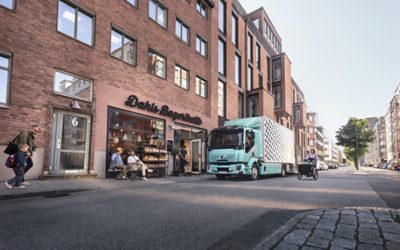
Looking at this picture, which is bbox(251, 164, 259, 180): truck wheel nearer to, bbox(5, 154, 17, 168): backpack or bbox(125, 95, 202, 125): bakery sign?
bbox(125, 95, 202, 125): bakery sign

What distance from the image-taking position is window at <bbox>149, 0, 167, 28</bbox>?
58.5ft

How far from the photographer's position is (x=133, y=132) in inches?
607

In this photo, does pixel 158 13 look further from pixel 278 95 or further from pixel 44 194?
pixel 278 95

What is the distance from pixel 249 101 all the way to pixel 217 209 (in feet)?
84.7

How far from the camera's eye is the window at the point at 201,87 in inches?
865

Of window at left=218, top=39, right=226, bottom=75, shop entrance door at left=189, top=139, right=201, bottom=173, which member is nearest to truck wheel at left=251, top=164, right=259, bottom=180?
shop entrance door at left=189, top=139, right=201, bottom=173

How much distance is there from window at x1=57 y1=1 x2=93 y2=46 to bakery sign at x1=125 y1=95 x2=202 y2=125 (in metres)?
3.45

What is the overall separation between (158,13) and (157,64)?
3.57m

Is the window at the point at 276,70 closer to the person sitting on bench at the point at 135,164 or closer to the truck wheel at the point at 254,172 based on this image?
the truck wheel at the point at 254,172

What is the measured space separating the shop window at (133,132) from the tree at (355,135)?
157 feet

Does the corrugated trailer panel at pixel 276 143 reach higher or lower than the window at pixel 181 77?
lower

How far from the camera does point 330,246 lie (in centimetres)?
335

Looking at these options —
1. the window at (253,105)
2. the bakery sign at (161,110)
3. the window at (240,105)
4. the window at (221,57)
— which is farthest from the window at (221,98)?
the window at (253,105)

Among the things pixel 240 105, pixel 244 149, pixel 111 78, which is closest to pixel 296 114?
pixel 240 105
